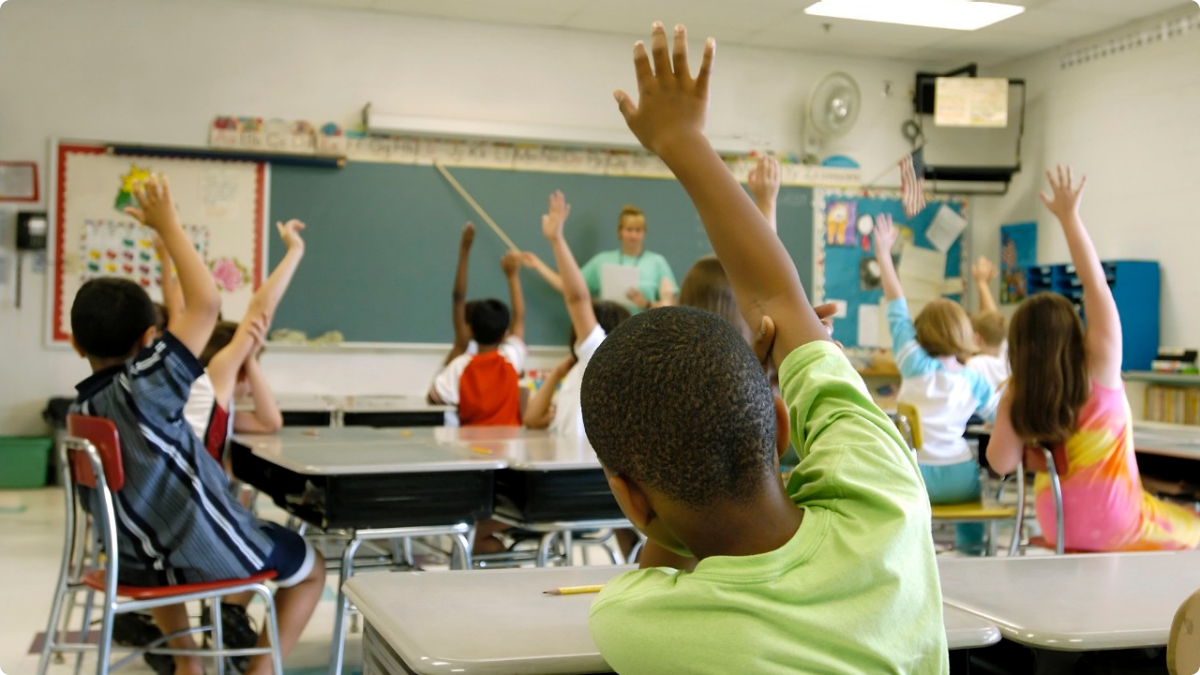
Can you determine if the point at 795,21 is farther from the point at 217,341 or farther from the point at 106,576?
the point at 106,576

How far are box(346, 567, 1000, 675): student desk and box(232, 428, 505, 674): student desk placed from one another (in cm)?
100

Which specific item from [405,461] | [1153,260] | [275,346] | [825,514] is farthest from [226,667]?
[1153,260]

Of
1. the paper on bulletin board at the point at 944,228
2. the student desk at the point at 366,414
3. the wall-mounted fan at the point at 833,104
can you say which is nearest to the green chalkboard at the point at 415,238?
the wall-mounted fan at the point at 833,104

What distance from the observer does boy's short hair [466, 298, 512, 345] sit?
172 inches

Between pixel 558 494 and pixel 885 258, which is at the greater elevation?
pixel 885 258

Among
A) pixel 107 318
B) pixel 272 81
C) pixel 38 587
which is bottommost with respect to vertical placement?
pixel 38 587

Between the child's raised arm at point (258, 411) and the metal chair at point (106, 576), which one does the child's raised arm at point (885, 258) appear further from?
the metal chair at point (106, 576)

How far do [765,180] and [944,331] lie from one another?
258 cm

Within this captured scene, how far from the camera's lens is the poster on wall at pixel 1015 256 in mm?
8141

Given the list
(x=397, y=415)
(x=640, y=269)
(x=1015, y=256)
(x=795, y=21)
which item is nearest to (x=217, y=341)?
(x=397, y=415)

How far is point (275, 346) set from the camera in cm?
701

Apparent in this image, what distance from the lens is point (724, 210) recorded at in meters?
1.12

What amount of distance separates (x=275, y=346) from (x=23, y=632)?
3.40m

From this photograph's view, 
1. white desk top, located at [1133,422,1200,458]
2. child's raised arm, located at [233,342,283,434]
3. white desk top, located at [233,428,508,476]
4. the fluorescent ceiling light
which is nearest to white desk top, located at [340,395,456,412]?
child's raised arm, located at [233,342,283,434]
